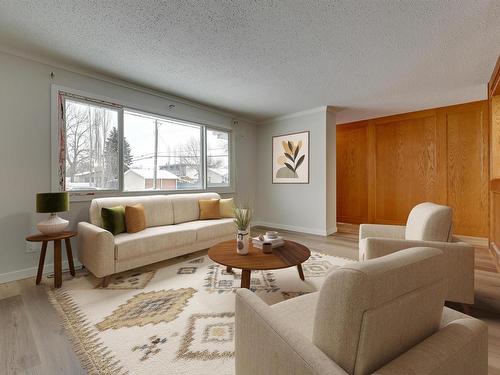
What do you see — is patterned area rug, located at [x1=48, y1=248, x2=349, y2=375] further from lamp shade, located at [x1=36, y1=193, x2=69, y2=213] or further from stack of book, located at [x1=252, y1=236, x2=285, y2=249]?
lamp shade, located at [x1=36, y1=193, x2=69, y2=213]

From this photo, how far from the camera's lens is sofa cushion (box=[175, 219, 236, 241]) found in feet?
10.6

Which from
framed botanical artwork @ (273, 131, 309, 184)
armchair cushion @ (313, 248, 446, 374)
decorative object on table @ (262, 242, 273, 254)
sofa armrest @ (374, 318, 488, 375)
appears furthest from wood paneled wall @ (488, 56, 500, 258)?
armchair cushion @ (313, 248, 446, 374)

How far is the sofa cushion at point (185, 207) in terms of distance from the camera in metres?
3.53

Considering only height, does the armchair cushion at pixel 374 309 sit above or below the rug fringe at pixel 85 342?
above

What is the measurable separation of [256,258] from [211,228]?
54.9 inches

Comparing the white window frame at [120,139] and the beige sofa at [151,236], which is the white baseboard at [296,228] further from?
the beige sofa at [151,236]

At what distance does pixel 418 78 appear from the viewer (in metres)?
3.19

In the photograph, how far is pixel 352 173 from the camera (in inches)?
221

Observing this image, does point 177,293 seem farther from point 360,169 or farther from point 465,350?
point 360,169

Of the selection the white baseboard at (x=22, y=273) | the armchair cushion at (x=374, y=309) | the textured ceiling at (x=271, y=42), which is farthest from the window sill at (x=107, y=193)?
the armchair cushion at (x=374, y=309)

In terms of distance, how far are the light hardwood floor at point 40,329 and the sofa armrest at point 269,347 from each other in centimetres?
107

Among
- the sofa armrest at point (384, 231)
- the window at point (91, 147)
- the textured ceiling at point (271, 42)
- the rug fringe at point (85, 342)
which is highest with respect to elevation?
the textured ceiling at point (271, 42)

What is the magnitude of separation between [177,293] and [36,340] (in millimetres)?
983

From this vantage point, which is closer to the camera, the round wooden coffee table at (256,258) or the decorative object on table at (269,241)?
the round wooden coffee table at (256,258)
